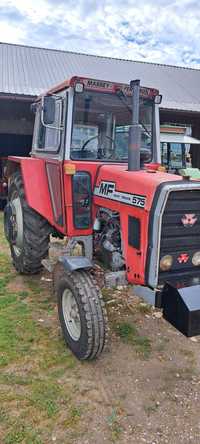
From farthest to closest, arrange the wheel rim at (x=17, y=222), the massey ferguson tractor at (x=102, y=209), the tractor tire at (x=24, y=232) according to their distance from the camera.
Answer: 1. the wheel rim at (x=17, y=222)
2. the tractor tire at (x=24, y=232)
3. the massey ferguson tractor at (x=102, y=209)

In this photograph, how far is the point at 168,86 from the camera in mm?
14523

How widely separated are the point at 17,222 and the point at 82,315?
2.07 meters

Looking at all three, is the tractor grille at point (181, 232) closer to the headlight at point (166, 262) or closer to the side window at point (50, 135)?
the headlight at point (166, 262)

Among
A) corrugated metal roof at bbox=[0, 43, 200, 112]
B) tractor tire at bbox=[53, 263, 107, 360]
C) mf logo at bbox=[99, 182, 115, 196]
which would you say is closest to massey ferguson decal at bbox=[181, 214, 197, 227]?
mf logo at bbox=[99, 182, 115, 196]

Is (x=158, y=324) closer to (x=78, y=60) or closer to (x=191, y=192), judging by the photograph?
(x=191, y=192)

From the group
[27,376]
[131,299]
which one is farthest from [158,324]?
[27,376]

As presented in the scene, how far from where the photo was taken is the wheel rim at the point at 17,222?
4410 millimetres

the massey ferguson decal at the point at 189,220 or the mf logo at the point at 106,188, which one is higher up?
the mf logo at the point at 106,188

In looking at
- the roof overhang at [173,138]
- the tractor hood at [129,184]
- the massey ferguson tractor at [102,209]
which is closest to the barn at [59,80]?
the roof overhang at [173,138]

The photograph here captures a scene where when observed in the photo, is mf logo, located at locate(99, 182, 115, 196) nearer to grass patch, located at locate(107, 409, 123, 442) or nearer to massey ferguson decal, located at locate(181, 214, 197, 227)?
massey ferguson decal, located at locate(181, 214, 197, 227)

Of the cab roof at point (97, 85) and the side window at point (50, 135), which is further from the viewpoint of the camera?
the side window at point (50, 135)

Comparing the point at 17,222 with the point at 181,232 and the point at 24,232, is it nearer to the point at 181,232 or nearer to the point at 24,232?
the point at 24,232

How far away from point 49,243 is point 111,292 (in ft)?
3.08

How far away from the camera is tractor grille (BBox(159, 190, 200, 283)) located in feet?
8.95
